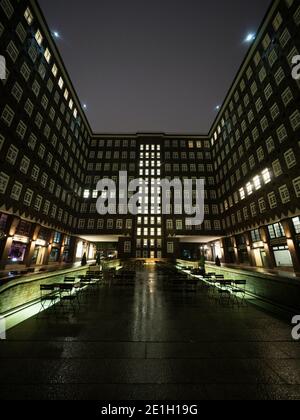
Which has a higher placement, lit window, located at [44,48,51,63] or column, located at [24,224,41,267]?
lit window, located at [44,48,51,63]

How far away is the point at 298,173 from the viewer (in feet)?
62.0

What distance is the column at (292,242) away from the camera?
1862cm

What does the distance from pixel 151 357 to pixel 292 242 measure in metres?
22.0

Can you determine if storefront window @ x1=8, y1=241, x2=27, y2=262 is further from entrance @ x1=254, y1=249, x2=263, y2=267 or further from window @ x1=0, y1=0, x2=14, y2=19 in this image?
entrance @ x1=254, y1=249, x2=263, y2=267

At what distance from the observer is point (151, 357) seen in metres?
4.20

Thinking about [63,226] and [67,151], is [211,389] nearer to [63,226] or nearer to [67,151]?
[63,226]

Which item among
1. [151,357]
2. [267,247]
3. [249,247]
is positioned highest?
[249,247]

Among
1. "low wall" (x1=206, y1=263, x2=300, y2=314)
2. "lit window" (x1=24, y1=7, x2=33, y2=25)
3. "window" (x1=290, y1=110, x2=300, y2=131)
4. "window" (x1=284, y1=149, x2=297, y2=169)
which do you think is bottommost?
"low wall" (x1=206, y1=263, x2=300, y2=314)

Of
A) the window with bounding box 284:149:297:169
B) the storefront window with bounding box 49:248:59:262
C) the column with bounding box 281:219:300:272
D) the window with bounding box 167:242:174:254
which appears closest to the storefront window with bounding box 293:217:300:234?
the column with bounding box 281:219:300:272

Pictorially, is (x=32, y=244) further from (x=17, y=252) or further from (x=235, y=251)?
(x=235, y=251)

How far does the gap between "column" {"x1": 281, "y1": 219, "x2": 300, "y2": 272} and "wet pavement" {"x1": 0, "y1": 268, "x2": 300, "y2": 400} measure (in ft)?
52.7

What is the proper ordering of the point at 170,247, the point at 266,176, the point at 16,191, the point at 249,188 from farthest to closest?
the point at 170,247 < the point at 249,188 < the point at 266,176 < the point at 16,191

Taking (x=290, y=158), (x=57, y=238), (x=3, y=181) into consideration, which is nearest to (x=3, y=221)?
(x=3, y=181)

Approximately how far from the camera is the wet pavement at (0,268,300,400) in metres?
3.18
